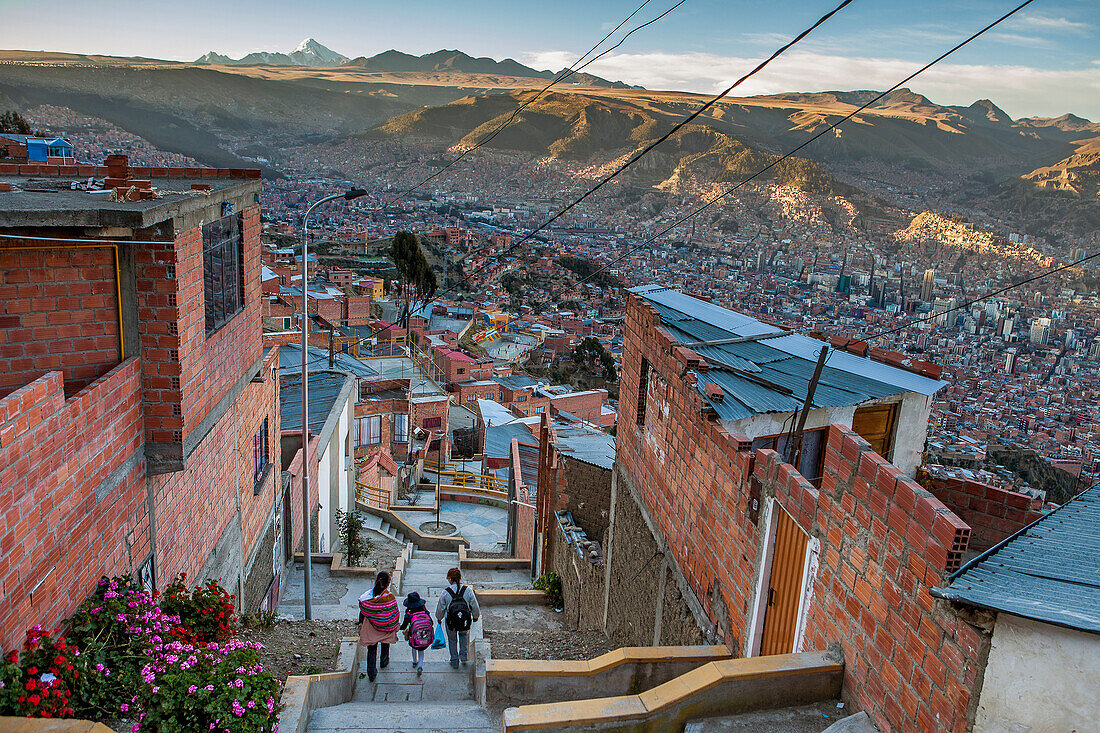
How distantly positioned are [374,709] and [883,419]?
5590mm

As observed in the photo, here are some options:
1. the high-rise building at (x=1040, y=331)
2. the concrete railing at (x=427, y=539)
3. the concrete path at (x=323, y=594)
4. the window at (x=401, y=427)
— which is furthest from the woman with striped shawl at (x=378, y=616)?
the window at (x=401, y=427)

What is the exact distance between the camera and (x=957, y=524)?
3502 mm

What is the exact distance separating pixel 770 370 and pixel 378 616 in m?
4.77

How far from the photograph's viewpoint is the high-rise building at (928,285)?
114 ft

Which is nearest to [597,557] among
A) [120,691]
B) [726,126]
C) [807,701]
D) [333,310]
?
[807,701]

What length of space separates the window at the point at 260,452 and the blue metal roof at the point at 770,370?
6702mm

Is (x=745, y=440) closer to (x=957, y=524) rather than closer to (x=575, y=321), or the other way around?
(x=957, y=524)

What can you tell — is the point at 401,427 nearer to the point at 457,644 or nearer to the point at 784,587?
the point at 457,644

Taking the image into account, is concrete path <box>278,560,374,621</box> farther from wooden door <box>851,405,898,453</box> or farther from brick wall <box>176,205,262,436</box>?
wooden door <box>851,405,898,453</box>

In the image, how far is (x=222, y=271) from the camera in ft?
27.3

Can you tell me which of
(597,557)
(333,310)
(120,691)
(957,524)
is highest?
(957,524)

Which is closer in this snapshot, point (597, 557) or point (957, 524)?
point (957, 524)

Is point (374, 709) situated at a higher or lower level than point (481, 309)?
higher

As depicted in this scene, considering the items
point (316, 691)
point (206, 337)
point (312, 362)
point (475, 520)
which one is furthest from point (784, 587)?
point (312, 362)
